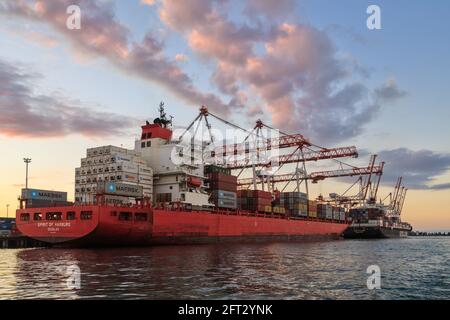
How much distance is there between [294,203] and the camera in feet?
292

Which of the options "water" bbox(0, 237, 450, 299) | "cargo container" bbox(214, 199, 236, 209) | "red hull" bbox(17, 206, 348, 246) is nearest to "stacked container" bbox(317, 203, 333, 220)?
"cargo container" bbox(214, 199, 236, 209)

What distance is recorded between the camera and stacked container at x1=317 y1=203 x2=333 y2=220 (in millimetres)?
102312

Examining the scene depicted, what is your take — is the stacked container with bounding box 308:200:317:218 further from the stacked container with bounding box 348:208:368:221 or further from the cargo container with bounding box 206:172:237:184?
the stacked container with bounding box 348:208:368:221

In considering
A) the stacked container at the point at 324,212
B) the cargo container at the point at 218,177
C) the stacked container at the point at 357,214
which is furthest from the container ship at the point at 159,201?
the stacked container at the point at 357,214

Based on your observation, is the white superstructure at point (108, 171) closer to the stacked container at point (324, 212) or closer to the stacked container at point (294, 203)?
the stacked container at point (294, 203)

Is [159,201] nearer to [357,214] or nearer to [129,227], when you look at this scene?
[129,227]

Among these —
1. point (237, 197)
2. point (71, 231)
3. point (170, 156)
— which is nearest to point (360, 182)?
point (237, 197)

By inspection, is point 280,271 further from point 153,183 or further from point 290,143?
point 290,143

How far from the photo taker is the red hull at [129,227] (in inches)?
1845

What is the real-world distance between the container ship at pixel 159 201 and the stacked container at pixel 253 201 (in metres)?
0.17

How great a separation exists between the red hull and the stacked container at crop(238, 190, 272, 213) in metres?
7.70

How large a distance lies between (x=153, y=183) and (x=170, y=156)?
4674mm

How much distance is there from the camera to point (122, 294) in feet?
64.6

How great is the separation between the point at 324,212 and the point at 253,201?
111 feet
